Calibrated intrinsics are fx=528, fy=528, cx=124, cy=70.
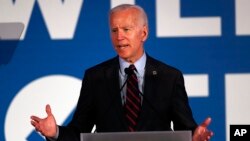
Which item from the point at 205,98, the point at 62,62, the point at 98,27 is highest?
the point at 98,27

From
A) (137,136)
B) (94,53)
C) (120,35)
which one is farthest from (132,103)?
(94,53)

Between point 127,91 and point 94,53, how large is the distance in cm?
93

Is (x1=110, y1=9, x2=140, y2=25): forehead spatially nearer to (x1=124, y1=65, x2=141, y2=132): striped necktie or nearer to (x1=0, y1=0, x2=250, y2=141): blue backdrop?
(x1=124, y1=65, x2=141, y2=132): striped necktie

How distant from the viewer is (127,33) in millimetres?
1414

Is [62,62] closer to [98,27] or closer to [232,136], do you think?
[98,27]

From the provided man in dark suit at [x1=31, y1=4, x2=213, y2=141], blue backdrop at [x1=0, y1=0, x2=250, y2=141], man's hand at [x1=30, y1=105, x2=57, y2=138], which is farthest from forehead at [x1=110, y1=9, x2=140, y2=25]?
blue backdrop at [x1=0, y1=0, x2=250, y2=141]

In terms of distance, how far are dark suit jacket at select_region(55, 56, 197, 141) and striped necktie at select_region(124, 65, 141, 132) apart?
1 centimetres

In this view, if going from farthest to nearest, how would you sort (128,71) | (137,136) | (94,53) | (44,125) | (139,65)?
(94,53), (139,65), (128,71), (44,125), (137,136)

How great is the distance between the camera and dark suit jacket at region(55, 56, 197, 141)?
140 cm

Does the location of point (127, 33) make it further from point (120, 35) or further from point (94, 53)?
point (94, 53)

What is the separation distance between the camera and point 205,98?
2.31 meters

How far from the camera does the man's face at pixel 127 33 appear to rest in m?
1.39

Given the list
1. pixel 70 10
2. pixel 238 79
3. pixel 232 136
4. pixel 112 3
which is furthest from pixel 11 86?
pixel 232 136

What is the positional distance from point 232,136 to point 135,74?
0.32 m
